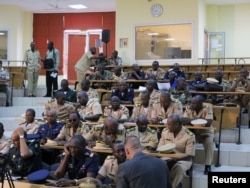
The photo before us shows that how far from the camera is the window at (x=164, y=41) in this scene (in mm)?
12164

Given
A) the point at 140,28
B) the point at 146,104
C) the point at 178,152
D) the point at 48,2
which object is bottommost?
the point at 178,152

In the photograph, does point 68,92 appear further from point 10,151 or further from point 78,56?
point 78,56

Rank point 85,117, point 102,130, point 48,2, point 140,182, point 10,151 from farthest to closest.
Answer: point 48,2, point 85,117, point 102,130, point 10,151, point 140,182

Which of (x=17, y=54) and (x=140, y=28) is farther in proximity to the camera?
(x=17, y=54)

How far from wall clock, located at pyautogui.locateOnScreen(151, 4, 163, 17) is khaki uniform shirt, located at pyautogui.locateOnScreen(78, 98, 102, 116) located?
5.66 meters

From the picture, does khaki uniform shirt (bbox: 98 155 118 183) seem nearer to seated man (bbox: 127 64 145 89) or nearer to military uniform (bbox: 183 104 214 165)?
military uniform (bbox: 183 104 214 165)

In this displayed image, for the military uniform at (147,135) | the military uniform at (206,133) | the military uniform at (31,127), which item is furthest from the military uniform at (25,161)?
the military uniform at (206,133)

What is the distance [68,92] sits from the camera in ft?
27.0

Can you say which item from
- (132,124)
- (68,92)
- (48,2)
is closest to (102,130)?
(132,124)

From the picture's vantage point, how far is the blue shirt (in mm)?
6126

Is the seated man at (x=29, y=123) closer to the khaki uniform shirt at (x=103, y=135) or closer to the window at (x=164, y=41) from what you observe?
the khaki uniform shirt at (x=103, y=135)

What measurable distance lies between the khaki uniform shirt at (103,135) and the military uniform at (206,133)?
3.92ft

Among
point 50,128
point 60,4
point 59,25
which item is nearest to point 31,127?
point 50,128

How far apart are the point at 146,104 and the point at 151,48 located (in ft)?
19.5
